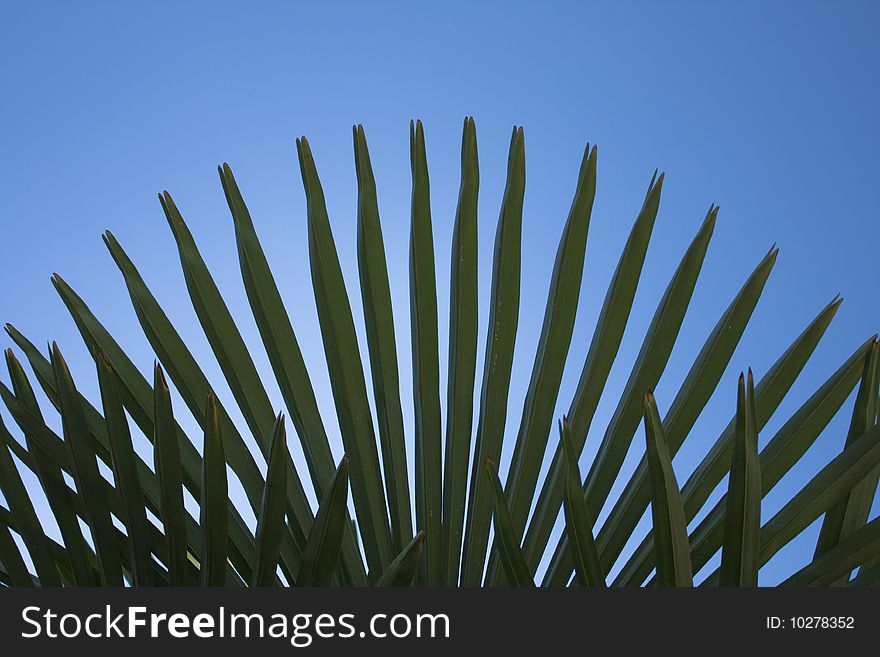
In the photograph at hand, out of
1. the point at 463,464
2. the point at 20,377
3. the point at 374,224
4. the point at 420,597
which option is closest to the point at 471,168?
the point at 374,224

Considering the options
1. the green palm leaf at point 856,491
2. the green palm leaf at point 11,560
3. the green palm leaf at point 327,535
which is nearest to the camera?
the green palm leaf at point 327,535

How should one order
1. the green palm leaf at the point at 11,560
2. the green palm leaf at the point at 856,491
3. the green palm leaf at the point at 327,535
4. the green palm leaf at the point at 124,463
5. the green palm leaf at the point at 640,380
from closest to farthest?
the green palm leaf at the point at 327,535 → the green palm leaf at the point at 124,463 → the green palm leaf at the point at 11,560 → the green palm leaf at the point at 856,491 → the green palm leaf at the point at 640,380

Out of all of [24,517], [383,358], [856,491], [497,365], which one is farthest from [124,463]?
[856,491]

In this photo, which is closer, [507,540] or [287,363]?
[507,540]

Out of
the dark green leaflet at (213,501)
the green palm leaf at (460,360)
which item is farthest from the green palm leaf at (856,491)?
the dark green leaflet at (213,501)

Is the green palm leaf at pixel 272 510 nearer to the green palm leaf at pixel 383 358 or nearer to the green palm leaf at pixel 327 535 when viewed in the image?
the green palm leaf at pixel 327 535

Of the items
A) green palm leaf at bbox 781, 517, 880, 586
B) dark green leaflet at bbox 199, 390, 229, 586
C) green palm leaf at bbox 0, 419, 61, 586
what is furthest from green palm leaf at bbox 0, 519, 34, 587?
green palm leaf at bbox 781, 517, 880, 586

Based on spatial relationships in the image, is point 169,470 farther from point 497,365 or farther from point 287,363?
point 497,365

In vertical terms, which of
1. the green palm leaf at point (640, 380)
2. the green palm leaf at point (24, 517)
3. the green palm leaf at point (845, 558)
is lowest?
the green palm leaf at point (845, 558)

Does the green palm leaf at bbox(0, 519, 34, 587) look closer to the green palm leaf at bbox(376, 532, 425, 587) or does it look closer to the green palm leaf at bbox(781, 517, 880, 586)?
the green palm leaf at bbox(376, 532, 425, 587)

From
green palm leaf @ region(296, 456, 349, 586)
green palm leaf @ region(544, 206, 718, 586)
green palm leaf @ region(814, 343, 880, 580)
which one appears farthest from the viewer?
green palm leaf @ region(544, 206, 718, 586)

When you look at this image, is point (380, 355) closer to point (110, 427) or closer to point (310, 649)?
point (110, 427)

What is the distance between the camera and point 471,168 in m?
1.57

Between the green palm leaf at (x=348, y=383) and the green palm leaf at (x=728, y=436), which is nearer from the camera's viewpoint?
the green palm leaf at (x=728, y=436)
